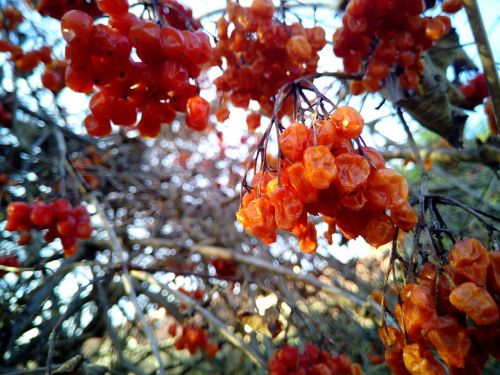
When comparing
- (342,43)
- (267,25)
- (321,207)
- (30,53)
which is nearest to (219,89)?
(267,25)

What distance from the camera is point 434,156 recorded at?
2.14 m

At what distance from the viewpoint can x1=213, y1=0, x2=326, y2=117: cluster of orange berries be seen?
1.48m

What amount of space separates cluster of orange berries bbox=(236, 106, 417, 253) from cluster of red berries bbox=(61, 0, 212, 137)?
484 mm

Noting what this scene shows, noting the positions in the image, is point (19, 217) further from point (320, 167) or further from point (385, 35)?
point (385, 35)

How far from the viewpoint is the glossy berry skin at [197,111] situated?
4.26 feet

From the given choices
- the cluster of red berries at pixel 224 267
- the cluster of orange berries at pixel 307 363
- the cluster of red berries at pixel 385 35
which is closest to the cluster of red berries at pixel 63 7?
the cluster of red berries at pixel 385 35

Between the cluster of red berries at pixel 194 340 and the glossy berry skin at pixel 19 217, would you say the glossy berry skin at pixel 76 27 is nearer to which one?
the glossy berry skin at pixel 19 217

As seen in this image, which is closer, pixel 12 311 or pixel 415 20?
pixel 415 20

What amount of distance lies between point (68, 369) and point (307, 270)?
2.54m

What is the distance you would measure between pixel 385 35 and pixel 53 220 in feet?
6.36

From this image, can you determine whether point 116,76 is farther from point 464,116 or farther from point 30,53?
point 30,53

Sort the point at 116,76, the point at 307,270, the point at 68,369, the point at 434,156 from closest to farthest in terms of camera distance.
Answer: the point at 116,76 → the point at 68,369 → the point at 434,156 → the point at 307,270

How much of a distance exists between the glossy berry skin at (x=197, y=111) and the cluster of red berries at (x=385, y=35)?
2.21ft

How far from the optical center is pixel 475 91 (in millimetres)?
2064
